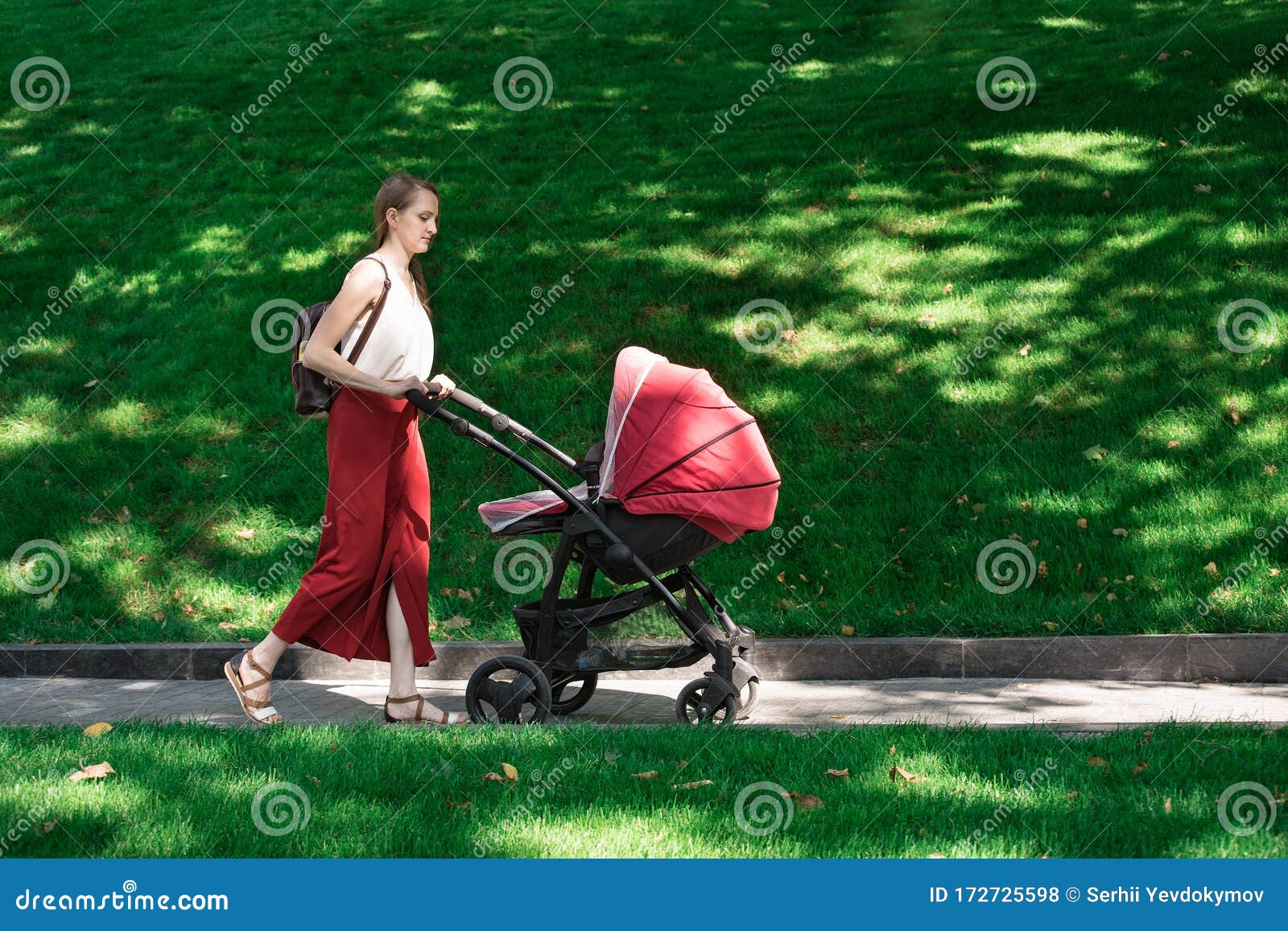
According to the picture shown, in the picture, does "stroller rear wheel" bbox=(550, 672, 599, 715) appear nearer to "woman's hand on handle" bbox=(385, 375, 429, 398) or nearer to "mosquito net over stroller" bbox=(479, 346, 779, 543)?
"mosquito net over stroller" bbox=(479, 346, 779, 543)

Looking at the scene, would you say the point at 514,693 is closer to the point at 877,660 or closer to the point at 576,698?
the point at 576,698

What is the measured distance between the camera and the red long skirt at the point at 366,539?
16.6 feet

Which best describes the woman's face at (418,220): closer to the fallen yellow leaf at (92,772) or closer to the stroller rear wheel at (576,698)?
the stroller rear wheel at (576,698)

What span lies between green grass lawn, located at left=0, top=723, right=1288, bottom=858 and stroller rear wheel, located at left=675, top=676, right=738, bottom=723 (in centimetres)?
36

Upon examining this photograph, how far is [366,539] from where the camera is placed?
510 cm

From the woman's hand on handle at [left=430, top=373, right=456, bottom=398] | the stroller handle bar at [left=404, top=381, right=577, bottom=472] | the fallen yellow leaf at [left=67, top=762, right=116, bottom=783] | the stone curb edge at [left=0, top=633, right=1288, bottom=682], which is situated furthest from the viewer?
the stone curb edge at [left=0, top=633, right=1288, bottom=682]

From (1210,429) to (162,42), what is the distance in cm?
1339

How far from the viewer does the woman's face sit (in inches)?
200

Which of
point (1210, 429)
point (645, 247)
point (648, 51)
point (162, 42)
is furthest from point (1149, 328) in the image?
point (162, 42)

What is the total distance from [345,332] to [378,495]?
0.70 m

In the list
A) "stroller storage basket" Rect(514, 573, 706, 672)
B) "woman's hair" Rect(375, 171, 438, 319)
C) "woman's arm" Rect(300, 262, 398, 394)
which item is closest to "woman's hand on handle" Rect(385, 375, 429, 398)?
"woman's arm" Rect(300, 262, 398, 394)

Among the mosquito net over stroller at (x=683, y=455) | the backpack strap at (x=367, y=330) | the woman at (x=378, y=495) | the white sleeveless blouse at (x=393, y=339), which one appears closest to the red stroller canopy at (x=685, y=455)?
the mosquito net over stroller at (x=683, y=455)

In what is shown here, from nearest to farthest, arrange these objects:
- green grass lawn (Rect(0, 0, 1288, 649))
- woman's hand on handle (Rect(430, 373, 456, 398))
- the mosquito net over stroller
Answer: the mosquito net over stroller < woman's hand on handle (Rect(430, 373, 456, 398)) < green grass lawn (Rect(0, 0, 1288, 649))

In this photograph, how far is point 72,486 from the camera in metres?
8.26
